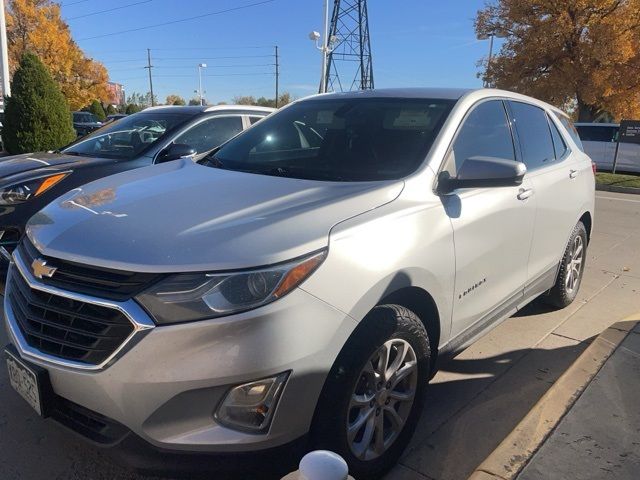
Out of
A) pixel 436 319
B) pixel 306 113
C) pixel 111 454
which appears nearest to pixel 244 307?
pixel 111 454


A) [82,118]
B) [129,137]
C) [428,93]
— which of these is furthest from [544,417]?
[82,118]

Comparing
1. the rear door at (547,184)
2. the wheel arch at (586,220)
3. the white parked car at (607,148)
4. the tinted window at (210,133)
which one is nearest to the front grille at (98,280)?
the rear door at (547,184)

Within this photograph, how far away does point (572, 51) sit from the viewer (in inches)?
843

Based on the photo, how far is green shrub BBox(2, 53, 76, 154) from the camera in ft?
37.3

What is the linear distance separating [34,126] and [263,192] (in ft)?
35.0

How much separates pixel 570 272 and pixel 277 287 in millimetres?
3578

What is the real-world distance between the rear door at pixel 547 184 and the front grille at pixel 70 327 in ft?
8.92

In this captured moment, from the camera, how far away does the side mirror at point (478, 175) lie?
2.77 metres

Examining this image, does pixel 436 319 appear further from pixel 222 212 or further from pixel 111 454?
pixel 111 454

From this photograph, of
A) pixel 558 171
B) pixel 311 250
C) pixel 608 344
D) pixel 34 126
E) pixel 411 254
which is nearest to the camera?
pixel 311 250

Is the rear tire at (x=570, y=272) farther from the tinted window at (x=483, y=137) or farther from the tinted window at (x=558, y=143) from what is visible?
the tinted window at (x=483, y=137)

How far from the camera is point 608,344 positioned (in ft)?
11.6

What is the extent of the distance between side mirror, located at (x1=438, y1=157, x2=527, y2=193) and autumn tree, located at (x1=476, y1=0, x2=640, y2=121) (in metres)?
20.0

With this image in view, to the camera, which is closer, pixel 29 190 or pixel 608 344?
pixel 608 344
